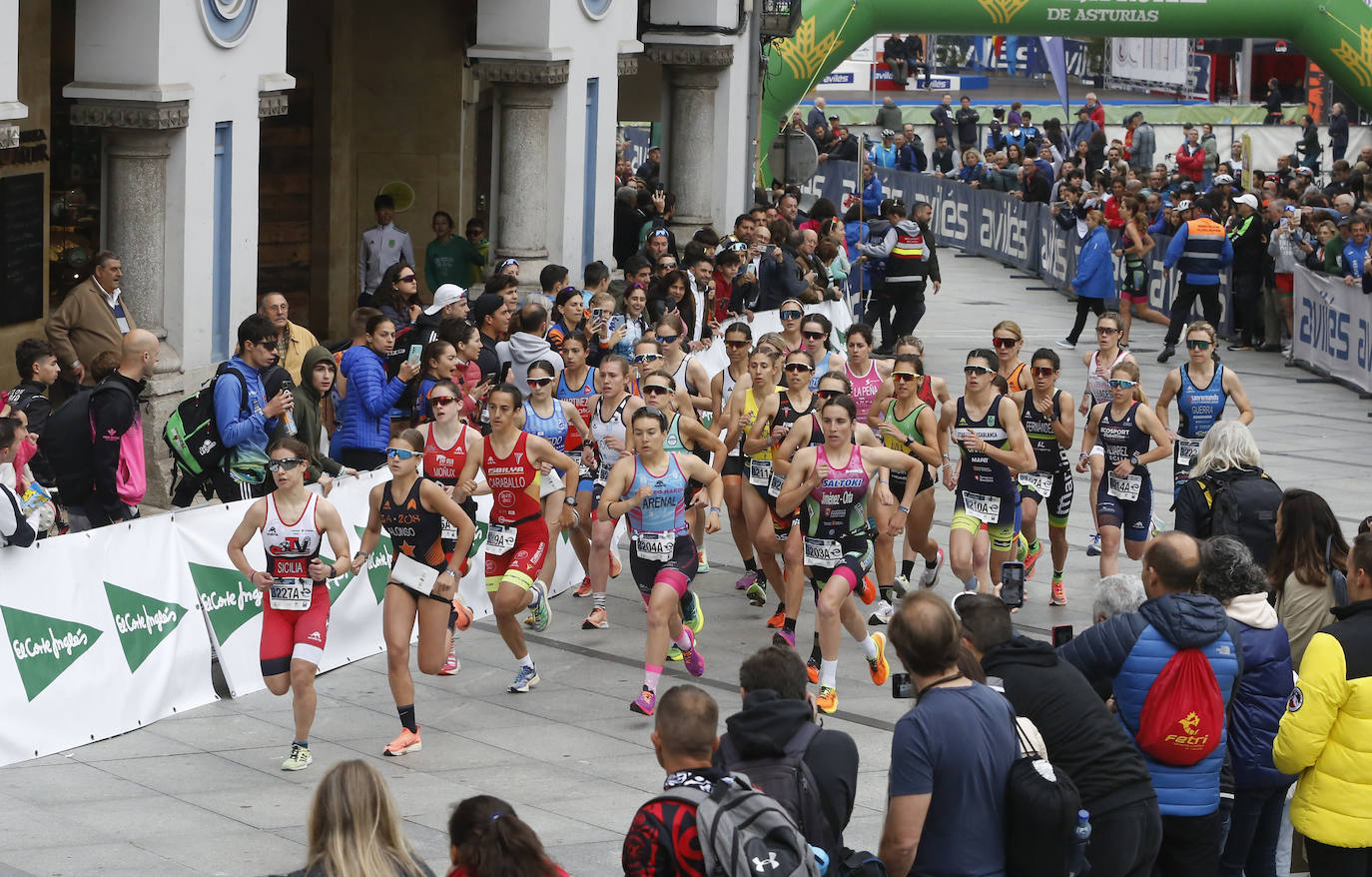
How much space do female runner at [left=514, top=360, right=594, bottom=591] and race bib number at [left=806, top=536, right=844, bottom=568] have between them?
1643 mm

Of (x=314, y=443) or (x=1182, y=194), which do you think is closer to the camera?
(x=314, y=443)

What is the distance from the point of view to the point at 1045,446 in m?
13.1

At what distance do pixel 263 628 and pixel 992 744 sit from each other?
15.9ft

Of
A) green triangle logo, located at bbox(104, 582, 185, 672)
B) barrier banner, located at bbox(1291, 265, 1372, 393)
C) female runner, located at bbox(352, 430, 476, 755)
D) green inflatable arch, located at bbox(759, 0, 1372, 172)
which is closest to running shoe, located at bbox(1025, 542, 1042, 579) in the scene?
female runner, located at bbox(352, 430, 476, 755)

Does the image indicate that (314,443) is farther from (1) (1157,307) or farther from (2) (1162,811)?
(1) (1157,307)

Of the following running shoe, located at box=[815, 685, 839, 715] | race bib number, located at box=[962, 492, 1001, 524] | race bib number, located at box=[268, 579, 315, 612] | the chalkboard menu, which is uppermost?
the chalkboard menu

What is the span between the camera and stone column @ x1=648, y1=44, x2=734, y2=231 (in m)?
24.0

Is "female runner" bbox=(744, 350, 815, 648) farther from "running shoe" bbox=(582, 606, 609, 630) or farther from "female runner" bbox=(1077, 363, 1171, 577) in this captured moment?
"female runner" bbox=(1077, 363, 1171, 577)

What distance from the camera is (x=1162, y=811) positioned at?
659cm

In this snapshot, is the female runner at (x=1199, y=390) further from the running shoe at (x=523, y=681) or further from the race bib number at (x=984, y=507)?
Answer: the running shoe at (x=523, y=681)

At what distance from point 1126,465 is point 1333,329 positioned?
36.0 feet

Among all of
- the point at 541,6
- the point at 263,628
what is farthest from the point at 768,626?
the point at 541,6

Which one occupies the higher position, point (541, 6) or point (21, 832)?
point (541, 6)

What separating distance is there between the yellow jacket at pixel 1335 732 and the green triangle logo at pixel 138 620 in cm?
593
